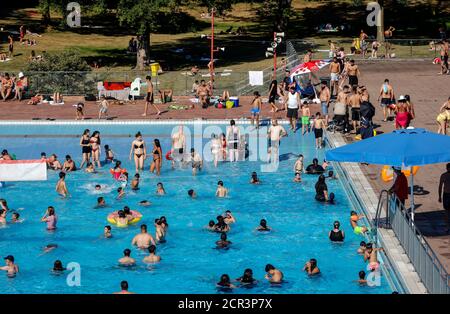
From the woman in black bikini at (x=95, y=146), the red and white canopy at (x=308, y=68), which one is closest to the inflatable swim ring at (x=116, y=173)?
the woman in black bikini at (x=95, y=146)

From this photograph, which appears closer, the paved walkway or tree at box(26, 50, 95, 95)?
the paved walkway

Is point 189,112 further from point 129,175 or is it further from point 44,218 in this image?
point 44,218

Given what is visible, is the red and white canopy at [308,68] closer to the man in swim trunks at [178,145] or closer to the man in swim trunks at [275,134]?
the man in swim trunks at [275,134]

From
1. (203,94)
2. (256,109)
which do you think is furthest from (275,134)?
(203,94)

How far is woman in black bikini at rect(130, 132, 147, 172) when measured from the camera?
30.2 m

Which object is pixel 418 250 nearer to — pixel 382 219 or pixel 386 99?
pixel 382 219

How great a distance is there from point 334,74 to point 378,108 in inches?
114

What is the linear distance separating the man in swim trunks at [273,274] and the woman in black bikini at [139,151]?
407 inches

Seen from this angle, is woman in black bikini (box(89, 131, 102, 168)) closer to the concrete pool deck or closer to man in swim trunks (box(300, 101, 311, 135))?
the concrete pool deck

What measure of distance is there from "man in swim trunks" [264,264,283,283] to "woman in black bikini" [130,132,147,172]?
10.3 meters

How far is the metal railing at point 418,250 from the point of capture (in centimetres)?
1677

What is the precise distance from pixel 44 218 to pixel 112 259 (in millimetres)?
3306

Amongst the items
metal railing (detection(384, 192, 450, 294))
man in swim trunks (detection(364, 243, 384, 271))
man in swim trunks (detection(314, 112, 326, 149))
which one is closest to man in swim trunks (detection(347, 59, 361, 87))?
man in swim trunks (detection(314, 112, 326, 149))

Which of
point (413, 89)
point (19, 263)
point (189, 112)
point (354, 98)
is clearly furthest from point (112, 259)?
point (413, 89)
